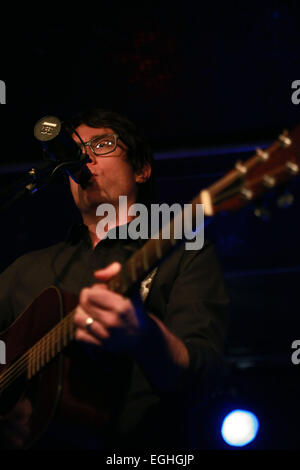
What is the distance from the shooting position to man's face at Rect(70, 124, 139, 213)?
210 cm

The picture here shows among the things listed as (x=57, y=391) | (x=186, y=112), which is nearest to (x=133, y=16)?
(x=186, y=112)

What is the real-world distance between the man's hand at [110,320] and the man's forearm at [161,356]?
39mm

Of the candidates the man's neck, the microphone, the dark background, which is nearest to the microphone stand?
the microphone

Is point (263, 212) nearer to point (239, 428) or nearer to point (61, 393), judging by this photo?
point (61, 393)

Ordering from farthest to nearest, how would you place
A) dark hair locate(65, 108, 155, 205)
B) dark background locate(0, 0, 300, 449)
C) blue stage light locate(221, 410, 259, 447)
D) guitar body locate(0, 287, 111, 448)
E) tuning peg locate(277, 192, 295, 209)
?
blue stage light locate(221, 410, 259, 447) → dark background locate(0, 0, 300, 449) → dark hair locate(65, 108, 155, 205) → guitar body locate(0, 287, 111, 448) → tuning peg locate(277, 192, 295, 209)

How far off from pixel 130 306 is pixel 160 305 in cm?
56

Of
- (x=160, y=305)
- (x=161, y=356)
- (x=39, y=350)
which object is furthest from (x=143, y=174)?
(x=161, y=356)

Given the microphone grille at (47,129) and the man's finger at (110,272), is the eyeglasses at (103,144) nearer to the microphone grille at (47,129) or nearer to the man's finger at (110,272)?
the microphone grille at (47,129)

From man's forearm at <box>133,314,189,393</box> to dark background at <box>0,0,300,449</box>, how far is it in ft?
3.69

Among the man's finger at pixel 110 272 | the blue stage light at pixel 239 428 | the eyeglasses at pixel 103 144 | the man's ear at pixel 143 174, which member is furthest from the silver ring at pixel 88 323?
the blue stage light at pixel 239 428

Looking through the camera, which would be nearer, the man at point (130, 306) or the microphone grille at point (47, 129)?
the man at point (130, 306)

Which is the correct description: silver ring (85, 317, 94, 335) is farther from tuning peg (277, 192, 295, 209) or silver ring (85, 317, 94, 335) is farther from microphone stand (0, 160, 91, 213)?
microphone stand (0, 160, 91, 213)

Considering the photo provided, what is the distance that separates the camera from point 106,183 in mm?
2102

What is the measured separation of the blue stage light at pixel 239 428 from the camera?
10.0ft
